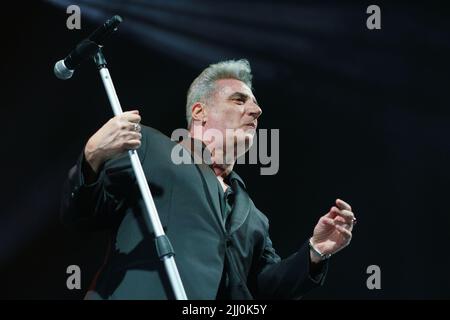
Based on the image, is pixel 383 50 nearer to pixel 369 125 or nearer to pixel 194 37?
pixel 369 125

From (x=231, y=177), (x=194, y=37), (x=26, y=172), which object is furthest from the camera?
(x=194, y=37)

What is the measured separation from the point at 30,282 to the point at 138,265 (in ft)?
3.46

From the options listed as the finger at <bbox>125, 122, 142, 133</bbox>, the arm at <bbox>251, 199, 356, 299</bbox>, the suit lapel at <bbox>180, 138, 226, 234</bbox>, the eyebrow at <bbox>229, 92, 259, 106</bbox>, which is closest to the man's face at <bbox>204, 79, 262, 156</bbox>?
the eyebrow at <bbox>229, 92, 259, 106</bbox>

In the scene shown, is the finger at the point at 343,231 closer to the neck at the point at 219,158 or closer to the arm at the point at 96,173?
the neck at the point at 219,158

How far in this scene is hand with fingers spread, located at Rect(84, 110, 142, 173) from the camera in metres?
1.61

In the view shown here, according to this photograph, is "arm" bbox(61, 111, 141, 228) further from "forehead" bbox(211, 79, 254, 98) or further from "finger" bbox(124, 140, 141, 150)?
"forehead" bbox(211, 79, 254, 98)

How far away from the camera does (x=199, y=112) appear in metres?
2.30

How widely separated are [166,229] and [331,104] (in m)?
1.51

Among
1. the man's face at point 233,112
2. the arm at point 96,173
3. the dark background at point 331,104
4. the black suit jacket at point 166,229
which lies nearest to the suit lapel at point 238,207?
the black suit jacket at point 166,229

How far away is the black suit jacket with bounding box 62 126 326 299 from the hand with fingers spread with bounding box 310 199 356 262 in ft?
0.16

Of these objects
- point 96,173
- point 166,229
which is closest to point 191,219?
point 166,229

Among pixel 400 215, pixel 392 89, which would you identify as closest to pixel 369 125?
pixel 392 89

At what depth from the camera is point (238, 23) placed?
2.93 metres

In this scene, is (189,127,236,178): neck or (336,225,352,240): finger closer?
(336,225,352,240): finger
